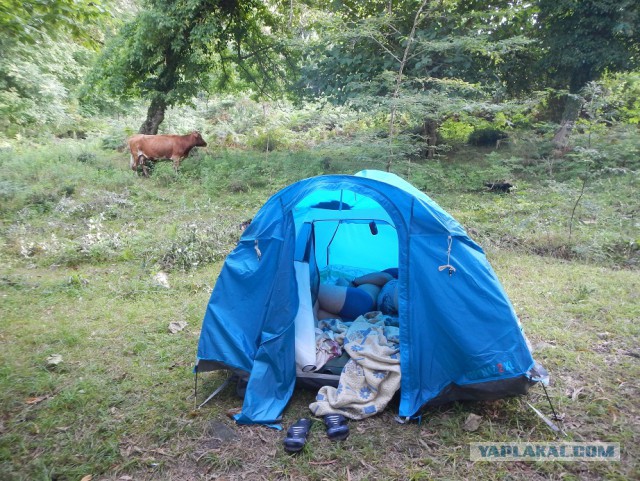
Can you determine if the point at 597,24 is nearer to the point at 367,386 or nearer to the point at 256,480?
the point at 367,386

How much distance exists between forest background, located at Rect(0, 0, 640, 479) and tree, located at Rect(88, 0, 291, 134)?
2.8 inches

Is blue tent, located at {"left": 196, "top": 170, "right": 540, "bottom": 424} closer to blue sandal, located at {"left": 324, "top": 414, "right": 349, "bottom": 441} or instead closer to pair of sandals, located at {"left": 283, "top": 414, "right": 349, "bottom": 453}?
pair of sandals, located at {"left": 283, "top": 414, "right": 349, "bottom": 453}

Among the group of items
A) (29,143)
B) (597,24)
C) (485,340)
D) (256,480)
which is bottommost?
(256,480)

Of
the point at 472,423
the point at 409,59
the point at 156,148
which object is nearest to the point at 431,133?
the point at 409,59

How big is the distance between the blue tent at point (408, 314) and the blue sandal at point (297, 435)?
211mm

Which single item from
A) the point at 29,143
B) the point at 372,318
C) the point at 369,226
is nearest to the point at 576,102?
the point at 369,226

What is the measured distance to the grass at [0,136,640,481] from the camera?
9.12ft

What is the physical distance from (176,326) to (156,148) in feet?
27.1

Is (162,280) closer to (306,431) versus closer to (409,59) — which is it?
(306,431)

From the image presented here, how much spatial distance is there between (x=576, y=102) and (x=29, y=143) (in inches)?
685

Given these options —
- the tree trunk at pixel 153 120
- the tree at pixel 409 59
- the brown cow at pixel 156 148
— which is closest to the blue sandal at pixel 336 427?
the tree at pixel 409 59

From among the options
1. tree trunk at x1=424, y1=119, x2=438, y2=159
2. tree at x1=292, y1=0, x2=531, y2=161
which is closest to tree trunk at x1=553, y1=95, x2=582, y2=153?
tree at x1=292, y1=0, x2=531, y2=161

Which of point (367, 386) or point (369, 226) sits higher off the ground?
point (369, 226)

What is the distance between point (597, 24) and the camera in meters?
9.95
